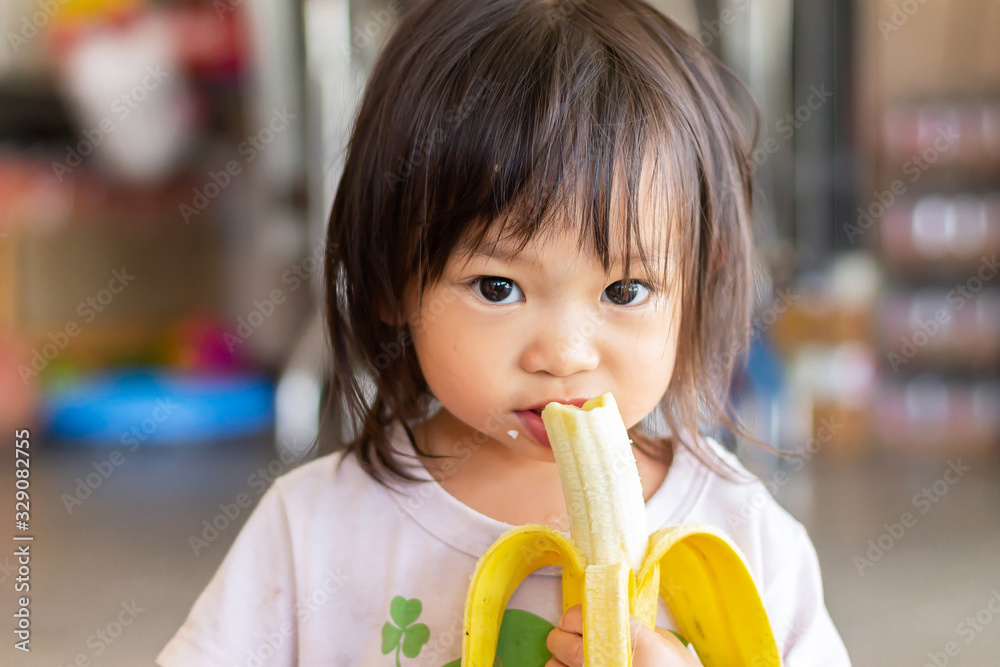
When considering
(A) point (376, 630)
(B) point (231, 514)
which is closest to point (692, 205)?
(A) point (376, 630)

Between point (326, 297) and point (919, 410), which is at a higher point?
point (326, 297)

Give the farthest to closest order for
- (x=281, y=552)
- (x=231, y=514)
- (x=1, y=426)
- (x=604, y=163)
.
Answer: (x=1, y=426)
(x=231, y=514)
(x=281, y=552)
(x=604, y=163)

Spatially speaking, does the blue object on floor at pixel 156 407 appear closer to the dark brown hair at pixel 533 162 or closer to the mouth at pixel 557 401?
the dark brown hair at pixel 533 162

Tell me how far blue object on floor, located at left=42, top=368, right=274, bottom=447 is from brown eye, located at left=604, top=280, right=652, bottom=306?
6.44 ft

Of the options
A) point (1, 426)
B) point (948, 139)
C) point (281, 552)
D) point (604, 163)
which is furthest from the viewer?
point (948, 139)

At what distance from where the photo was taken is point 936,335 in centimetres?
243

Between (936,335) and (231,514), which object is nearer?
(231,514)

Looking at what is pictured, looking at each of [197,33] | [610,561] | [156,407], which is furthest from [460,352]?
[197,33]

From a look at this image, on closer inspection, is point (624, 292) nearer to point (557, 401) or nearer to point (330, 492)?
point (557, 401)

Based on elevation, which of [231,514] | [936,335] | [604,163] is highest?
[604,163]

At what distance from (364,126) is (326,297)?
138mm

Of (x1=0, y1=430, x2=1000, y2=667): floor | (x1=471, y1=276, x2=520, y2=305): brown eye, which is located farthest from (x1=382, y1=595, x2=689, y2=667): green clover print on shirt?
(x1=0, y1=430, x2=1000, y2=667): floor

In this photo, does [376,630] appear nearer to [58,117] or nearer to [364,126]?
[364,126]

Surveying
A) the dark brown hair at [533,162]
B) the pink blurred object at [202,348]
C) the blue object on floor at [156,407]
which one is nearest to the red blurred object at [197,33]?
the pink blurred object at [202,348]
